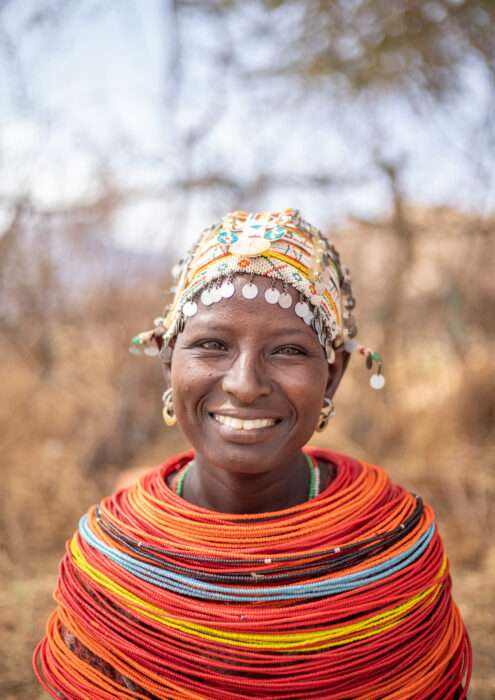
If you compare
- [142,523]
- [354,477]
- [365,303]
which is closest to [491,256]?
[365,303]

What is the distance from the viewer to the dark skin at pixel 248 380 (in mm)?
1789

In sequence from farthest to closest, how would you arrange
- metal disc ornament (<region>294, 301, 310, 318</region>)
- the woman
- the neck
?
the neck → metal disc ornament (<region>294, 301, 310, 318</region>) → the woman

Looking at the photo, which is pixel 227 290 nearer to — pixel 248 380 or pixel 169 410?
pixel 248 380

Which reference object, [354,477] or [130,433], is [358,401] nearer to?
[130,433]

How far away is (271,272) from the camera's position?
185 centimetres

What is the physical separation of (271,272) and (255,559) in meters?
0.88

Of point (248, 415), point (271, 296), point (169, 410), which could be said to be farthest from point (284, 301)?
point (169, 410)

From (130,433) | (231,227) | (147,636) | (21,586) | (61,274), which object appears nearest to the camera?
(147,636)

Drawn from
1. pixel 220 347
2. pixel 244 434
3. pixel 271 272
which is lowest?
pixel 244 434

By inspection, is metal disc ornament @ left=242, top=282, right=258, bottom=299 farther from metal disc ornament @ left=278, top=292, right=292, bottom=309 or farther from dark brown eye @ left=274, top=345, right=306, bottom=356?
dark brown eye @ left=274, top=345, right=306, bottom=356

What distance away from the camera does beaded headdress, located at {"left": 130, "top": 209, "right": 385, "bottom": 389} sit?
1.85m

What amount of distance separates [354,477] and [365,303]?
3.47m

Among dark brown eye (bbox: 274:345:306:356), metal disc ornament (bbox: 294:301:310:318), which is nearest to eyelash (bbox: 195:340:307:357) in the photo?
dark brown eye (bbox: 274:345:306:356)

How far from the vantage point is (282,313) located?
1820mm
